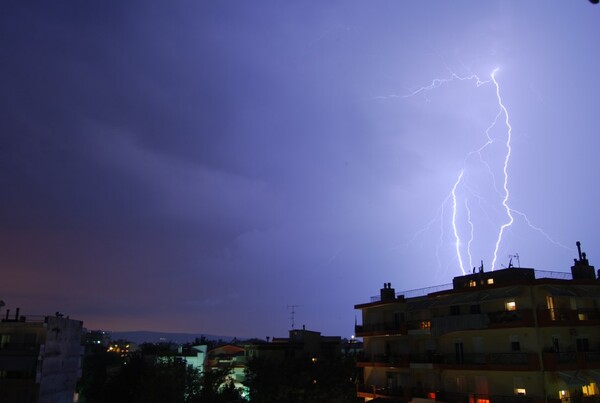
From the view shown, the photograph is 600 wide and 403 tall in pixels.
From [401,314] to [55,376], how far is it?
90.7 ft

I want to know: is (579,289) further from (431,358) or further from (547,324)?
(431,358)

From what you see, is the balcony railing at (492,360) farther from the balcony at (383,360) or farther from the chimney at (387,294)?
the chimney at (387,294)

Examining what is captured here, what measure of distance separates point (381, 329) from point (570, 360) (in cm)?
1379

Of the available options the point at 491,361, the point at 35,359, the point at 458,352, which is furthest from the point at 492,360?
the point at 35,359

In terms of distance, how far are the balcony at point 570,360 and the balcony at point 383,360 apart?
10344 millimetres

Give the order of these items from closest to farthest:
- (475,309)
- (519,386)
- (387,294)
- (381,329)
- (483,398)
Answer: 1. (519,386)
2. (483,398)
3. (475,309)
4. (381,329)
5. (387,294)

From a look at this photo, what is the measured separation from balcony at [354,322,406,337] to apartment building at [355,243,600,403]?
0.11 meters

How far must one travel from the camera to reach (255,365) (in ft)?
143

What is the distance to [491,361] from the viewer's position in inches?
1075

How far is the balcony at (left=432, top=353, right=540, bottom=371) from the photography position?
2536 centimetres

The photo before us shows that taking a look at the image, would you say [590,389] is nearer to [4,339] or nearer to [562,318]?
[562,318]

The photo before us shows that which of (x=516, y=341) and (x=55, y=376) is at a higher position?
(x=516, y=341)

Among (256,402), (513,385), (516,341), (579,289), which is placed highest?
(579,289)

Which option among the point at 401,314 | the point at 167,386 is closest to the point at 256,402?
the point at 167,386
